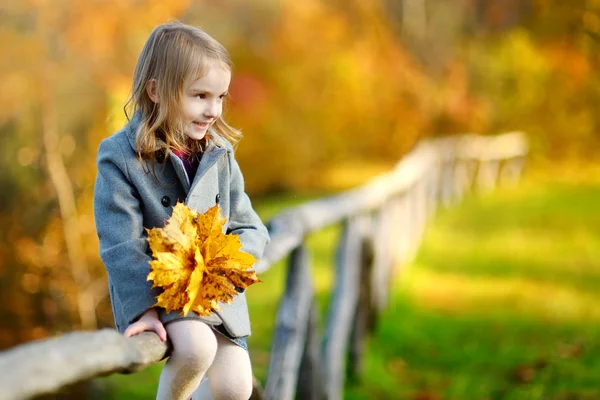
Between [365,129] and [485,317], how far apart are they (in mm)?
9634

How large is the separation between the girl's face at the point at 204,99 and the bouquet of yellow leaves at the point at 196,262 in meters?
0.23

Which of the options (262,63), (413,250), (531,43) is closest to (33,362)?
(413,250)

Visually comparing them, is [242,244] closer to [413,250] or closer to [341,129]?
[413,250]

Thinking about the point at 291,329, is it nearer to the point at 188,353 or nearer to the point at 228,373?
the point at 228,373

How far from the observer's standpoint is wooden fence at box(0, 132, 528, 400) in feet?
4.70

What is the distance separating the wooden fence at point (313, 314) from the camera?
56.4 inches

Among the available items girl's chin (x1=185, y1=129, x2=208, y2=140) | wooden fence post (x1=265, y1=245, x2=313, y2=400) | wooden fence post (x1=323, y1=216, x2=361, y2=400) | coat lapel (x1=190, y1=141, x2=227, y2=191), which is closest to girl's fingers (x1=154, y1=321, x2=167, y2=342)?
coat lapel (x1=190, y1=141, x2=227, y2=191)

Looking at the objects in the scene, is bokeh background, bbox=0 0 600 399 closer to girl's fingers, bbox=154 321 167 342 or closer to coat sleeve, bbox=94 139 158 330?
coat sleeve, bbox=94 139 158 330

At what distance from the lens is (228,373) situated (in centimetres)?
209

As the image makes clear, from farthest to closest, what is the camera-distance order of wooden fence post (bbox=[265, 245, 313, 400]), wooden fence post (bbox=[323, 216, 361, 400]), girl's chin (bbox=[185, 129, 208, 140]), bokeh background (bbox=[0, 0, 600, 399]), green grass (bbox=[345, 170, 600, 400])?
bokeh background (bbox=[0, 0, 600, 399]) → green grass (bbox=[345, 170, 600, 400]) → wooden fence post (bbox=[323, 216, 361, 400]) → wooden fence post (bbox=[265, 245, 313, 400]) → girl's chin (bbox=[185, 129, 208, 140])

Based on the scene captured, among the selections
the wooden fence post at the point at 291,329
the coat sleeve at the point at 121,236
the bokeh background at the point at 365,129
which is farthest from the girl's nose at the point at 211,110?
the bokeh background at the point at 365,129

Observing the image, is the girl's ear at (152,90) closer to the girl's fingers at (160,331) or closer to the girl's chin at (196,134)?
the girl's chin at (196,134)

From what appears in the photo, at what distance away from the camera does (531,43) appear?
11641mm

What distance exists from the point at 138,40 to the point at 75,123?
1380 millimetres
